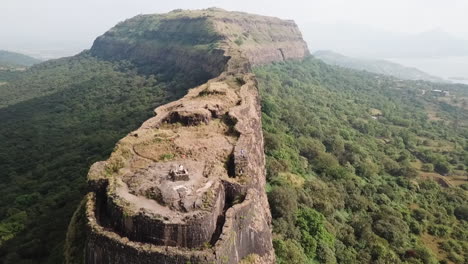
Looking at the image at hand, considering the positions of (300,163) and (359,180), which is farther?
(359,180)

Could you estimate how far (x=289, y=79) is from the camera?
72750 mm

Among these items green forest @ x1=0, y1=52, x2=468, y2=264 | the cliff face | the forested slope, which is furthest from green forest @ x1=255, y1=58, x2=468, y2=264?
the forested slope

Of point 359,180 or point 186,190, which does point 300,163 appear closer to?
point 359,180

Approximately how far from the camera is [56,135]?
150 feet

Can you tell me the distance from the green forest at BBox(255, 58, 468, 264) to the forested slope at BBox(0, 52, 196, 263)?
1375cm

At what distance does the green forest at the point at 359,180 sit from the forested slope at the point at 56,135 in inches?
541

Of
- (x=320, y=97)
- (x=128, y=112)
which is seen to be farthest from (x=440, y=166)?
(x=128, y=112)

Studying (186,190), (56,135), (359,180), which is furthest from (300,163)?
(56,135)

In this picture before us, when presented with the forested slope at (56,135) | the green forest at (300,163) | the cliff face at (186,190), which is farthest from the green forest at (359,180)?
the forested slope at (56,135)

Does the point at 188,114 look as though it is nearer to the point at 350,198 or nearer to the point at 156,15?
the point at 350,198

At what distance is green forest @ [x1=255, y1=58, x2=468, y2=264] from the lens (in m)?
24.5

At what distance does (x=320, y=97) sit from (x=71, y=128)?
41.3 meters

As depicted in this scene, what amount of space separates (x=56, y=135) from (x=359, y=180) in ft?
116

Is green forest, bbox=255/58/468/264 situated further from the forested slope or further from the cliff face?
the forested slope
